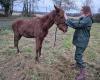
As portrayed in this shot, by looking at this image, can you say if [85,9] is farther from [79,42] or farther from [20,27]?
[20,27]

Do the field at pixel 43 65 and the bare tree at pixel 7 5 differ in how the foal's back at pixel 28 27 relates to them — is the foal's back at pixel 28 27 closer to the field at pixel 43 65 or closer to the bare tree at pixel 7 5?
the field at pixel 43 65

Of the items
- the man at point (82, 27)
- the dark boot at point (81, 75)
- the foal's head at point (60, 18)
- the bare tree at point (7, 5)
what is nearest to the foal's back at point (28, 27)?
the foal's head at point (60, 18)

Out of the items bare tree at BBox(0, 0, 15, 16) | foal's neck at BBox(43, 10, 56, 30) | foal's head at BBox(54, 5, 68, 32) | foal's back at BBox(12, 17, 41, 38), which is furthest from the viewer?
bare tree at BBox(0, 0, 15, 16)

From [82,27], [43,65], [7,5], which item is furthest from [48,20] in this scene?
[7,5]

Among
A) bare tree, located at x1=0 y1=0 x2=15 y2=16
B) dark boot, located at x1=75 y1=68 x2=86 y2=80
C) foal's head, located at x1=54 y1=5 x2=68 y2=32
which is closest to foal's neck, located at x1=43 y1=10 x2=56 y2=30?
foal's head, located at x1=54 y1=5 x2=68 y2=32

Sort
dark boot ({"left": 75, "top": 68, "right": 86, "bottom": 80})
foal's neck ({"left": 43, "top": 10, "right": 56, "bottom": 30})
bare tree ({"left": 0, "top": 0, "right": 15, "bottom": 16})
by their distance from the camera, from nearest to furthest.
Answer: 1. dark boot ({"left": 75, "top": 68, "right": 86, "bottom": 80})
2. foal's neck ({"left": 43, "top": 10, "right": 56, "bottom": 30})
3. bare tree ({"left": 0, "top": 0, "right": 15, "bottom": 16})

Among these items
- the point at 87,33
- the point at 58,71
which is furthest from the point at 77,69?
the point at 87,33

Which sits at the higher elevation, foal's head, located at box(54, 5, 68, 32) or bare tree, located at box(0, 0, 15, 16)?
foal's head, located at box(54, 5, 68, 32)

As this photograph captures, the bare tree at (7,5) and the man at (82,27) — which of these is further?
the bare tree at (7,5)

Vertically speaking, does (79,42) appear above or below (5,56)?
above

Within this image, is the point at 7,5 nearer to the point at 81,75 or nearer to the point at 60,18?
the point at 60,18

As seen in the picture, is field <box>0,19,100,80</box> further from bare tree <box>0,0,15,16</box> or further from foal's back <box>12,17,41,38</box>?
bare tree <box>0,0,15,16</box>

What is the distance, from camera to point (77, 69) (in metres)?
7.38

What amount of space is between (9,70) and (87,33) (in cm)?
220
